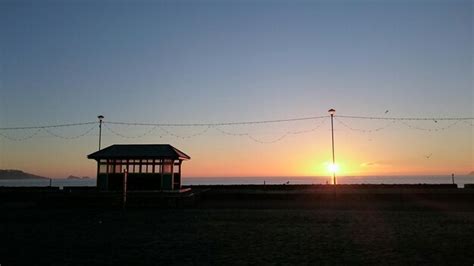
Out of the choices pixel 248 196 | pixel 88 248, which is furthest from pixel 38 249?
pixel 248 196

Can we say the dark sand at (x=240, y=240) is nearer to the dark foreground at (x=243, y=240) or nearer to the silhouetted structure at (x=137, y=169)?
the dark foreground at (x=243, y=240)

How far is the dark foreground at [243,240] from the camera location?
28.5 ft

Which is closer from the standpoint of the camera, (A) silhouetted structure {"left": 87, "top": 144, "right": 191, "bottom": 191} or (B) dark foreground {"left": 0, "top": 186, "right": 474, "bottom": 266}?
(B) dark foreground {"left": 0, "top": 186, "right": 474, "bottom": 266}

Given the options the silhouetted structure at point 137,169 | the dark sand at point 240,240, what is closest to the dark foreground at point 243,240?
the dark sand at point 240,240

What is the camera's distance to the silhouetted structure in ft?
84.7

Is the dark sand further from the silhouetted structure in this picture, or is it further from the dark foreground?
the silhouetted structure

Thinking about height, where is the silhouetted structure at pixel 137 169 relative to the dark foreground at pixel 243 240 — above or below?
above

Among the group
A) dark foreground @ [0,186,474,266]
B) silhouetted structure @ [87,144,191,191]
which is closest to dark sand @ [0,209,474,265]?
dark foreground @ [0,186,474,266]

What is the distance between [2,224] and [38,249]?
6404 mm

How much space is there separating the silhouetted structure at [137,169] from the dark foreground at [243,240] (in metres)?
8.41

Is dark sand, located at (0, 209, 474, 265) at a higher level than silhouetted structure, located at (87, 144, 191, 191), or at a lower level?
lower

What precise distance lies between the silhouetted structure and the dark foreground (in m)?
8.41

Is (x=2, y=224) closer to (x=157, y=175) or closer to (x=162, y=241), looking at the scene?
(x=162, y=241)

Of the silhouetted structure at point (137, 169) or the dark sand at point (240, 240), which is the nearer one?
the dark sand at point (240, 240)
